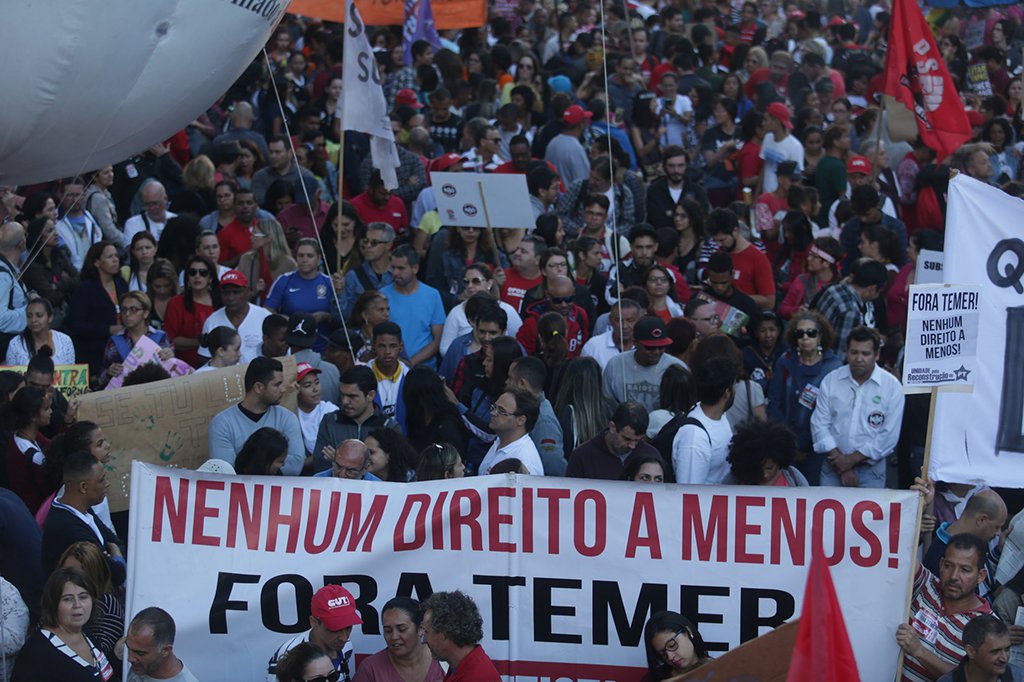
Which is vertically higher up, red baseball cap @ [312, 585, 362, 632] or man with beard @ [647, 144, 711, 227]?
man with beard @ [647, 144, 711, 227]

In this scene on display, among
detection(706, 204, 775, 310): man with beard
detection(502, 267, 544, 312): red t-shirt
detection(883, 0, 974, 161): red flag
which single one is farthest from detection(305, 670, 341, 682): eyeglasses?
detection(883, 0, 974, 161): red flag

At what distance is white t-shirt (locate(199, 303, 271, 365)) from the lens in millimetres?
10148

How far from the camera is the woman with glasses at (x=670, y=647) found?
632 cm

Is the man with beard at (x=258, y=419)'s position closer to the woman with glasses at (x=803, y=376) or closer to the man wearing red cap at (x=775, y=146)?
the woman with glasses at (x=803, y=376)

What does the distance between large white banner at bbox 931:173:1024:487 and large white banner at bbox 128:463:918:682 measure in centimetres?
53

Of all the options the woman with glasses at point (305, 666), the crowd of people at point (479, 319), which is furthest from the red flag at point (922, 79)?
the woman with glasses at point (305, 666)

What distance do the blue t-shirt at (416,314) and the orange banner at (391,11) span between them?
285 cm

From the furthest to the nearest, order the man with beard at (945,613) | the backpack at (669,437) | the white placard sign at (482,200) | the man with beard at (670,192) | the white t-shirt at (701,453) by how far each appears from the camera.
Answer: the man with beard at (670,192), the white placard sign at (482,200), the backpack at (669,437), the white t-shirt at (701,453), the man with beard at (945,613)

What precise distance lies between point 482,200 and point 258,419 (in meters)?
3.40

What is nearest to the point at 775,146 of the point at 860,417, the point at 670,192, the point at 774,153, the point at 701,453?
the point at 774,153

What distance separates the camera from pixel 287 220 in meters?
13.1

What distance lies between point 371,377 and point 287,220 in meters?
4.56

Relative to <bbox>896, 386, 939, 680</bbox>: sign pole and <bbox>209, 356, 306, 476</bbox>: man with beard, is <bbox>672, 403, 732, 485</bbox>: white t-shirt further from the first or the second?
<bbox>209, 356, 306, 476</bbox>: man with beard

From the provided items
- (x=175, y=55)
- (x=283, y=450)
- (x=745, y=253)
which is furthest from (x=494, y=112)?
(x=175, y=55)
